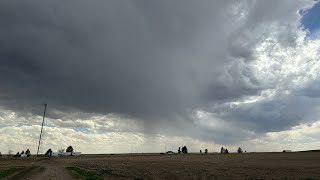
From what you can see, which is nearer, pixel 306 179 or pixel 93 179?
pixel 93 179

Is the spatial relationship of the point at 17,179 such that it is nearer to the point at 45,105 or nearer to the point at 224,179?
the point at 224,179

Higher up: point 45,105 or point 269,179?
point 45,105

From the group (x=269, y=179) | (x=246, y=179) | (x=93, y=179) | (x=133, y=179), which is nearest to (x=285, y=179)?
(x=269, y=179)

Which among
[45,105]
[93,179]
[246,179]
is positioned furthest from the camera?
[45,105]

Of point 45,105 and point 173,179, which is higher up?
point 45,105

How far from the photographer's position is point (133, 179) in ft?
135

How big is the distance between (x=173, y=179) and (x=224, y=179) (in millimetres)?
6130

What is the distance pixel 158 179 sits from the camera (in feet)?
133

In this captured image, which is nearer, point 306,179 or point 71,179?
point 71,179

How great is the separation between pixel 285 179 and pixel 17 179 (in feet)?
106

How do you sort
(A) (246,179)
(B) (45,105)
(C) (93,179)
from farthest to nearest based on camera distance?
(B) (45,105) → (A) (246,179) → (C) (93,179)

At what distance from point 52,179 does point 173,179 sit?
1415 cm

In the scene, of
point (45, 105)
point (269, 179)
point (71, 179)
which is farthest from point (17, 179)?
point (45, 105)

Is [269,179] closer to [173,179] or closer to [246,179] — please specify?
[246,179]
